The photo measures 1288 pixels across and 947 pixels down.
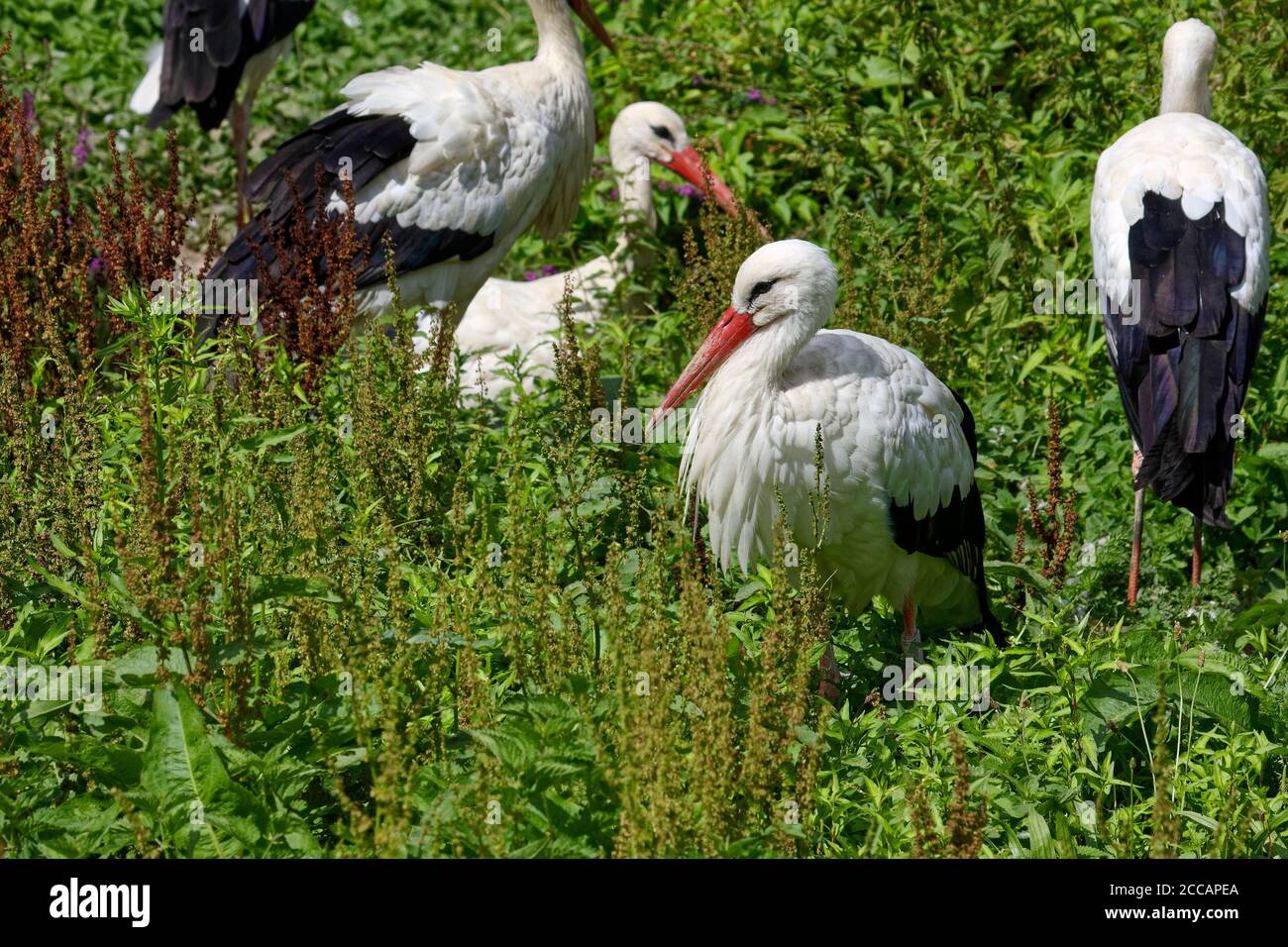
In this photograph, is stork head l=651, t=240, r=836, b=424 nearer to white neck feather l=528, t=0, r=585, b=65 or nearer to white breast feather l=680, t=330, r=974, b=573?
white breast feather l=680, t=330, r=974, b=573

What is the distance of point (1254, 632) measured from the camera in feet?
14.8

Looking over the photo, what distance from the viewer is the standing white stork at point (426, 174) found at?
6.26m

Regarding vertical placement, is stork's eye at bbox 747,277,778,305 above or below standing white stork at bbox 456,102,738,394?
below

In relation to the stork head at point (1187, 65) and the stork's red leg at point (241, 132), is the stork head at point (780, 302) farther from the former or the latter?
the stork's red leg at point (241, 132)

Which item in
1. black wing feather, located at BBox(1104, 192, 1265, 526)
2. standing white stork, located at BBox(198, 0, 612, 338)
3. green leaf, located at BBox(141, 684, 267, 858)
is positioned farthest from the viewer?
standing white stork, located at BBox(198, 0, 612, 338)

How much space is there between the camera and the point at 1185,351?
206 inches

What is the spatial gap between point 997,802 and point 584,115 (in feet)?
13.6

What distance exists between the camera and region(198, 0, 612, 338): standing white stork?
247 inches

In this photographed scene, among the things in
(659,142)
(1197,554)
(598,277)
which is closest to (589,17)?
(659,142)

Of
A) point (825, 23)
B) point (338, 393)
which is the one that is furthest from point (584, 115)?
point (338, 393)

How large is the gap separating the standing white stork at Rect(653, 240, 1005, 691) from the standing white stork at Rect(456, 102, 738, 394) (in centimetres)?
186

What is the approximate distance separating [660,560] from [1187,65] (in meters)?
3.71

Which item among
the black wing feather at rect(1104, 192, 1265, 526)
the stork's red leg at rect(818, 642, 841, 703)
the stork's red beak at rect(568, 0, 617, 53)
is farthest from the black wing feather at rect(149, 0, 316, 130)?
the stork's red leg at rect(818, 642, 841, 703)

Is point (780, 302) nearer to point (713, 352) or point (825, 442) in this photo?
point (713, 352)
